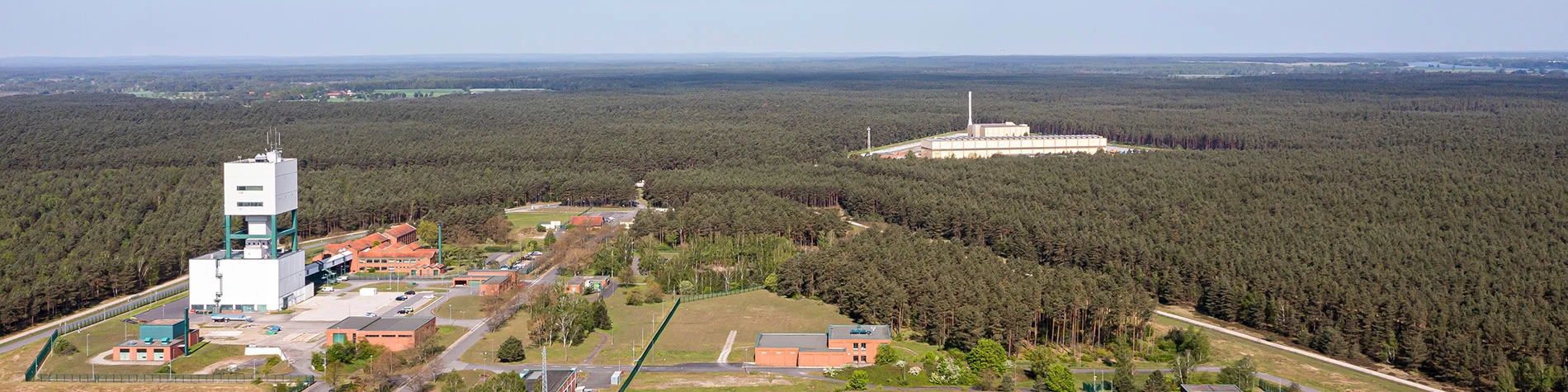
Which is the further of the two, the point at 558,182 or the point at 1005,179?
the point at 558,182

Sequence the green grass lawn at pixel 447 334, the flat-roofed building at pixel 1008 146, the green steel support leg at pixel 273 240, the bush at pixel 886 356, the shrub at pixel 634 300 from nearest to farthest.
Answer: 1. the bush at pixel 886 356
2. the green grass lawn at pixel 447 334
3. the green steel support leg at pixel 273 240
4. the shrub at pixel 634 300
5. the flat-roofed building at pixel 1008 146

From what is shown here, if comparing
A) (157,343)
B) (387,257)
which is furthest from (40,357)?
(387,257)

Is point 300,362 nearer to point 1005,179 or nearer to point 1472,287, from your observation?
point 1472,287

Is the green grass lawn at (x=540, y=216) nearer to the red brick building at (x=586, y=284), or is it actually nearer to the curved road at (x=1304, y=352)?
the red brick building at (x=586, y=284)

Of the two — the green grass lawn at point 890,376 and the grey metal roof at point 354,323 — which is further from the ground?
the grey metal roof at point 354,323

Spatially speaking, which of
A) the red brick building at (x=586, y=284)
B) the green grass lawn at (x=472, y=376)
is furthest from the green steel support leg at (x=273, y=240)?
the green grass lawn at (x=472, y=376)

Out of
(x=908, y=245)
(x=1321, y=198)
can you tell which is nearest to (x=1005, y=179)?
(x=1321, y=198)
